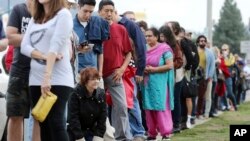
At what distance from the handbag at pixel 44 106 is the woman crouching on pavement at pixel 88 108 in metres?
1.80

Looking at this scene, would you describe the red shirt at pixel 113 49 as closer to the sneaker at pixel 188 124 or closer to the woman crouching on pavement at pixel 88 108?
the woman crouching on pavement at pixel 88 108

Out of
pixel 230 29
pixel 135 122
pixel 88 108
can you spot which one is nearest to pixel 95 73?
pixel 88 108

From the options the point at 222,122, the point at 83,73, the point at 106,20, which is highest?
the point at 106,20

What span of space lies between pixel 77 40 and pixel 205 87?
859cm

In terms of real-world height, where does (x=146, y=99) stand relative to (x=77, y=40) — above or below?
below

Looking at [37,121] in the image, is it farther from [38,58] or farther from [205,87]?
[205,87]

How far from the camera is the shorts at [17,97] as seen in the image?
732 cm

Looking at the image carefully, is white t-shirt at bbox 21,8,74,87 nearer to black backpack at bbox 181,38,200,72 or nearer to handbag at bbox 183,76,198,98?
black backpack at bbox 181,38,200,72

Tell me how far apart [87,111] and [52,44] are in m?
1.95

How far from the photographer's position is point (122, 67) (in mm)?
9773

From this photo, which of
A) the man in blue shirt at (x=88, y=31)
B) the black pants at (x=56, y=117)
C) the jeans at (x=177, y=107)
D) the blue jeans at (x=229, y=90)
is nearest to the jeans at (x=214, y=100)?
the blue jeans at (x=229, y=90)

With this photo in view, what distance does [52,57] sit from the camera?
21.8 ft

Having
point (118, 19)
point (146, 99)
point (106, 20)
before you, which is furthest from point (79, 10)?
point (146, 99)

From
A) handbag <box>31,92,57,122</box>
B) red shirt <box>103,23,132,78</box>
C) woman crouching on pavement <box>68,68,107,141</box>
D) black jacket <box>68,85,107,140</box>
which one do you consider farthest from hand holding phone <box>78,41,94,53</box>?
handbag <box>31,92,57,122</box>
